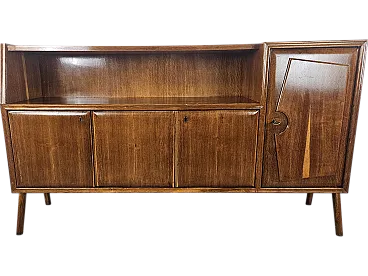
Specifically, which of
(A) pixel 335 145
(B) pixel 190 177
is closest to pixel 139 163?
(B) pixel 190 177

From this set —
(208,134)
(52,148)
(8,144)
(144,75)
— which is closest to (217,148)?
(208,134)

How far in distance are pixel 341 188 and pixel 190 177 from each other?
840mm

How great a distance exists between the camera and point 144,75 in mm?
2527

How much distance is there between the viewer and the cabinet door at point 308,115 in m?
2.05

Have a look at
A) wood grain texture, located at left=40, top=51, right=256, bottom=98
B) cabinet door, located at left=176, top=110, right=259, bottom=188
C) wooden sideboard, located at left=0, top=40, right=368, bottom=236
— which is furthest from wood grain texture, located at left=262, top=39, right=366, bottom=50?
wood grain texture, located at left=40, top=51, right=256, bottom=98

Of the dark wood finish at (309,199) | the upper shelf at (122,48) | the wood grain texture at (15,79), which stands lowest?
the dark wood finish at (309,199)

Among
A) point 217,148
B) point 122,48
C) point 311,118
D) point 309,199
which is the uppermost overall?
point 122,48

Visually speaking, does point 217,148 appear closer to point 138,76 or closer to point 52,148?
point 138,76

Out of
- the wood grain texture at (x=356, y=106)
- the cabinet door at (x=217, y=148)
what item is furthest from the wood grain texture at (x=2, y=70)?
the wood grain texture at (x=356, y=106)
